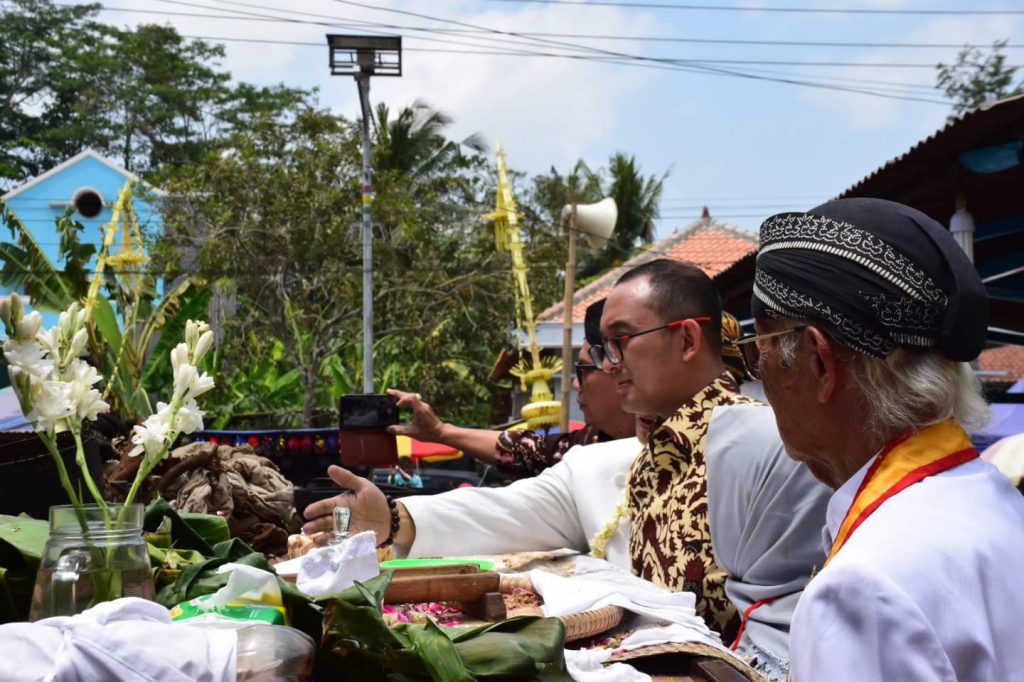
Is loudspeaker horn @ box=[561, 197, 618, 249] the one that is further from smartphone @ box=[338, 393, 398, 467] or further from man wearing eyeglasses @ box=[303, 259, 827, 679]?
smartphone @ box=[338, 393, 398, 467]

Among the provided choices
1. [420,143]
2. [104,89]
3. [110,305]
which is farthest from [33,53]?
[110,305]

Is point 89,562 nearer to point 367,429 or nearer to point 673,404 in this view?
point 367,429

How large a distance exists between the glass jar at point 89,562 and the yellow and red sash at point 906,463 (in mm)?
888

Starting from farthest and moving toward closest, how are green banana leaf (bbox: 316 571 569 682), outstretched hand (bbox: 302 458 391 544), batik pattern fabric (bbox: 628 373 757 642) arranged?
outstretched hand (bbox: 302 458 391 544)
batik pattern fabric (bbox: 628 373 757 642)
green banana leaf (bbox: 316 571 569 682)

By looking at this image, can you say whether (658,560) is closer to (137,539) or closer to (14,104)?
(137,539)

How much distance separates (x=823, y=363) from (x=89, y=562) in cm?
101

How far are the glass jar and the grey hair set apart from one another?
39.2 inches

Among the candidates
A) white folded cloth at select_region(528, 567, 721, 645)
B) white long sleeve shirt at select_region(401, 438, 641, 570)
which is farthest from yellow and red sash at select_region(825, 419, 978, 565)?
white long sleeve shirt at select_region(401, 438, 641, 570)

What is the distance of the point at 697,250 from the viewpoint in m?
28.3

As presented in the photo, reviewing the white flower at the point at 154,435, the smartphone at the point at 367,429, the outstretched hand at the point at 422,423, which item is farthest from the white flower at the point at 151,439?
the outstretched hand at the point at 422,423

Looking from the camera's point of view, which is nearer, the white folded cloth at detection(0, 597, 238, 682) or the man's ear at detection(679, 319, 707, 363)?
the white folded cloth at detection(0, 597, 238, 682)

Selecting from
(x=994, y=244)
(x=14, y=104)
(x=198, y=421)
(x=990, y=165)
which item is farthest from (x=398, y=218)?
(x=14, y=104)

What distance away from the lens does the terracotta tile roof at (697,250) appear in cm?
2595

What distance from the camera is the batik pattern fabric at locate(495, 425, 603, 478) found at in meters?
4.61
